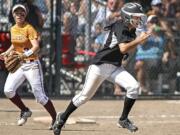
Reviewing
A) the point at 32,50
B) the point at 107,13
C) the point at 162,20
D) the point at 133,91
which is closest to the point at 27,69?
the point at 32,50

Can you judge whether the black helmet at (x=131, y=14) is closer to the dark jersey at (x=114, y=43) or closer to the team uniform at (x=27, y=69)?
the dark jersey at (x=114, y=43)

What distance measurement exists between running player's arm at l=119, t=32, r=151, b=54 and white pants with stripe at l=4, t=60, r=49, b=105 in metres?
1.78

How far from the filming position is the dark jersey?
8.56m

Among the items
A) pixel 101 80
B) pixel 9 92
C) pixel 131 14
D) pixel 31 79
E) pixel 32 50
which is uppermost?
pixel 131 14

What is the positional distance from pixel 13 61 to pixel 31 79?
38cm

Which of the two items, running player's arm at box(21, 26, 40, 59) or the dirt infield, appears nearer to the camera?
the dirt infield

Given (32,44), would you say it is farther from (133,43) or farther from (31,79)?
(133,43)

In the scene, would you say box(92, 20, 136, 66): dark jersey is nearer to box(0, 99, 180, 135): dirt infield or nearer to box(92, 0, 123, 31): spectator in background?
box(0, 99, 180, 135): dirt infield

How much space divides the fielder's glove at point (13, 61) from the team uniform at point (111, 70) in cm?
147

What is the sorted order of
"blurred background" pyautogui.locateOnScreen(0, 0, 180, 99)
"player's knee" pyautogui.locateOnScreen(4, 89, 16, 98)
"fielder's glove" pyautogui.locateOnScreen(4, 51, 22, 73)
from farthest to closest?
"blurred background" pyautogui.locateOnScreen(0, 0, 180, 99), "player's knee" pyautogui.locateOnScreen(4, 89, 16, 98), "fielder's glove" pyautogui.locateOnScreen(4, 51, 22, 73)

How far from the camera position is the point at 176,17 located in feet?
51.4

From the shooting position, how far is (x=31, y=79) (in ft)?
31.9

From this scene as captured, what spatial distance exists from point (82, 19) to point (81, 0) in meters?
0.44

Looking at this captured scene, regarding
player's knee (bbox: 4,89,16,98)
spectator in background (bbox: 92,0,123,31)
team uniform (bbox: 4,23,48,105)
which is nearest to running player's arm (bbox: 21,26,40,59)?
team uniform (bbox: 4,23,48,105)
